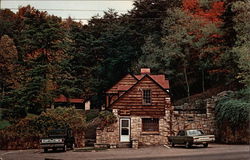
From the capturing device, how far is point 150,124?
104 feet

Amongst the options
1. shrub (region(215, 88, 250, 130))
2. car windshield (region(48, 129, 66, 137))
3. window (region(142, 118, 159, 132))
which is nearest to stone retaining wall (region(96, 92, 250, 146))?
window (region(142, 118, 159, 132))

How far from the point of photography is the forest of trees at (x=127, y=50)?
37.7m

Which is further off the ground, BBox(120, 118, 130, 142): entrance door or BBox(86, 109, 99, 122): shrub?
BBox(86, 109, 99, 122): shrub

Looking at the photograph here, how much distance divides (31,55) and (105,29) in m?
12.4

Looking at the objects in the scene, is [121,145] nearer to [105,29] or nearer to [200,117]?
[200,117]

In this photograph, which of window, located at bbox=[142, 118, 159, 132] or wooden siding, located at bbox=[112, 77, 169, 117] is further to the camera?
wooden siding, located at bbox=[112, 77, 169, 117]

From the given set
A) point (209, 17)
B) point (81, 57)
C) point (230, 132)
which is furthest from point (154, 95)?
point (81, 57)

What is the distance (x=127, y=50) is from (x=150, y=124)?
62.3 ft

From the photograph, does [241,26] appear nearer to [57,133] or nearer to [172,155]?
[172,155]

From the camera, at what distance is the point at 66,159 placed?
20891mm

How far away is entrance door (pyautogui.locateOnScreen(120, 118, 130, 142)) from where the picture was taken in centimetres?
3128

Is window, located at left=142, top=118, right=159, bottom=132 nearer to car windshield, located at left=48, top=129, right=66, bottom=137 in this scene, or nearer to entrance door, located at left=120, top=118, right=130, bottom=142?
entrance door, located at left=120, top=118, right=130, bottom=142

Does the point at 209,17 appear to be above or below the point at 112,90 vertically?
above

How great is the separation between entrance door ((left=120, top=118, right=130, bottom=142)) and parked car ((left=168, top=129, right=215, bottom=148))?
444 cm
